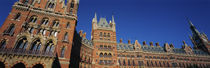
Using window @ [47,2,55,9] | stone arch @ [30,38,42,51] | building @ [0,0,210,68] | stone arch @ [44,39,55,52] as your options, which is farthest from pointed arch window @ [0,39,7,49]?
window @ [47,2,55,9]

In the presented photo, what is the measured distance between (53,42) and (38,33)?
3495 mm

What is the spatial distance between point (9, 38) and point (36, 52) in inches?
218

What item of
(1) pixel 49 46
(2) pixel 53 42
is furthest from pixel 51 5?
(1) pixel 49 46

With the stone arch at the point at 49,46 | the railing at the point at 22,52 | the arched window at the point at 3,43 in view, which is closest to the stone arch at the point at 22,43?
the railing at the point at 22,52

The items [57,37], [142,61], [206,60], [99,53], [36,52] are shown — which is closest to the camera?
[36,52]

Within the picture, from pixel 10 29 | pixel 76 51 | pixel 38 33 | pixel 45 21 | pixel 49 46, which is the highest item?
pixel 45 21

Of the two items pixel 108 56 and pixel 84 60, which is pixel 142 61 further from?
pixel 84 60

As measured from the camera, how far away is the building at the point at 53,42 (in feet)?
57.5

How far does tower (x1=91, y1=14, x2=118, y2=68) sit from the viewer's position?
34.0 meters

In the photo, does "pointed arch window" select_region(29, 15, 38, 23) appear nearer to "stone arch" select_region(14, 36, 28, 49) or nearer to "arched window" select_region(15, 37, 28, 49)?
"stone arch" select_region(14, 36, 28, 49)

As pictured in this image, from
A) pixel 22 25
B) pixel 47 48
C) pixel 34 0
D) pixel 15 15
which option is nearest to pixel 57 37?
pixel 47 48

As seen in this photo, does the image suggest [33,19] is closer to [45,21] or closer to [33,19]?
[33,19]

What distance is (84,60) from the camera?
32156 mm

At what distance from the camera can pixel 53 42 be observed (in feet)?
69.3
